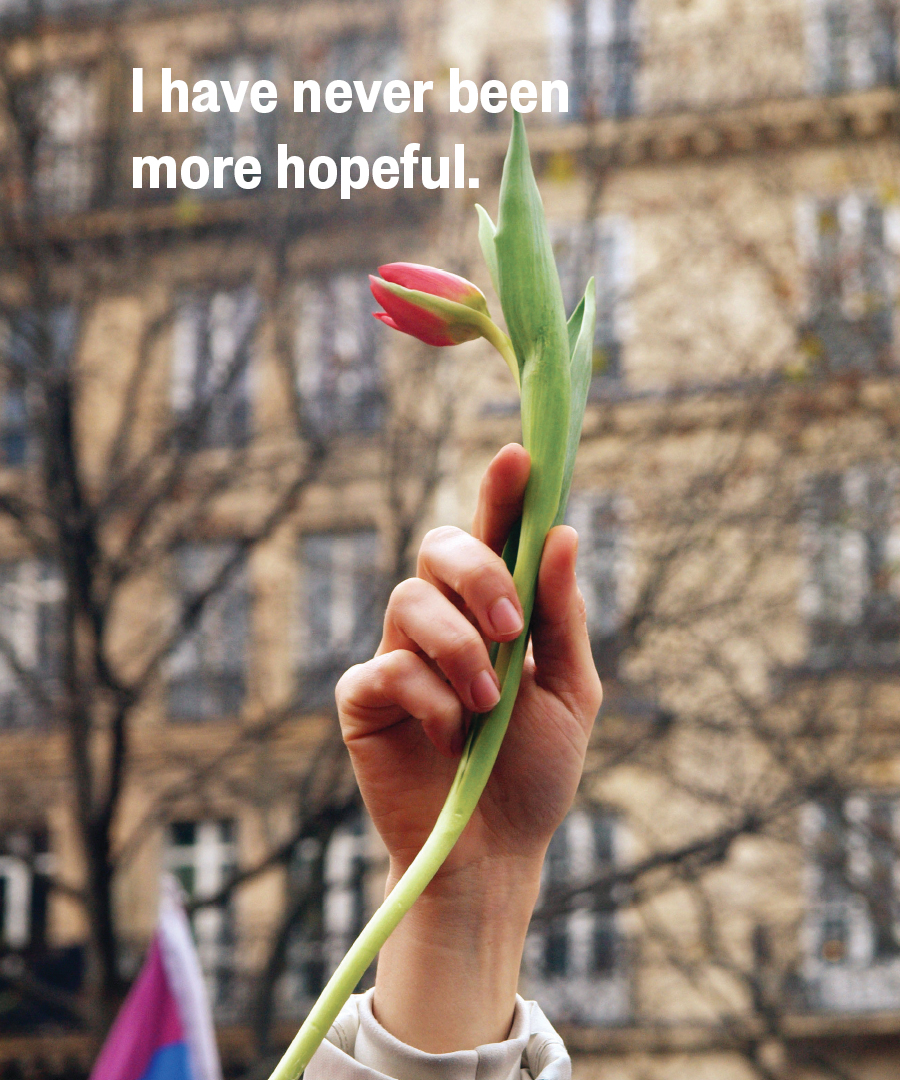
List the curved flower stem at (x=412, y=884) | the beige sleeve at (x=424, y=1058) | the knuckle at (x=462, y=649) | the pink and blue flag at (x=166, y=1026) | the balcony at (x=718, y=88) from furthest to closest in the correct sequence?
the balcony at (x=718, y=88) < the pink and blue flag at (x=166, y=1026) < the beige sleeve at (x=424, y=1058) < the knuckle at (x=462, y=649) < the curved flower stem at (x=412, y=884)

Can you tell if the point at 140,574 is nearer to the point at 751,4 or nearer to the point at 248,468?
the point at 248,468

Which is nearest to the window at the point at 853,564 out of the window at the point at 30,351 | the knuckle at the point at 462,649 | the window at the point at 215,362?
the window at the point at 215,362

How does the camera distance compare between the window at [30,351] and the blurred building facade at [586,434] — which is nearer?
the window at [30,351]

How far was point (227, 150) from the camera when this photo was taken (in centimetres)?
1059

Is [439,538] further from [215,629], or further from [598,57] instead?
[598,57]

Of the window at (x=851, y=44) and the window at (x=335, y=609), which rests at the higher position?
the window at (x=851, y=44)

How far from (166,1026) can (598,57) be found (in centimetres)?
944

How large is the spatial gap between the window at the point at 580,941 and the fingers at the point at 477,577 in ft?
27.7

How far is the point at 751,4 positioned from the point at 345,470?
19.6ft

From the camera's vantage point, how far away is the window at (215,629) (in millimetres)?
10531

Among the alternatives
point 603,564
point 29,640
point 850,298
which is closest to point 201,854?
point 29,640

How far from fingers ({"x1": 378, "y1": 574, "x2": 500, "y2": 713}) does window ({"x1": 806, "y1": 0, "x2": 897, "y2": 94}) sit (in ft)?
34.6

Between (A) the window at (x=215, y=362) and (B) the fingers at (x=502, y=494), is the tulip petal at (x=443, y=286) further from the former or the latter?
(A) the window at (x=215, y=362)

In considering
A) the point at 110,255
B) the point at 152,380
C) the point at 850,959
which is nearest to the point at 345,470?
the point at 110,255
